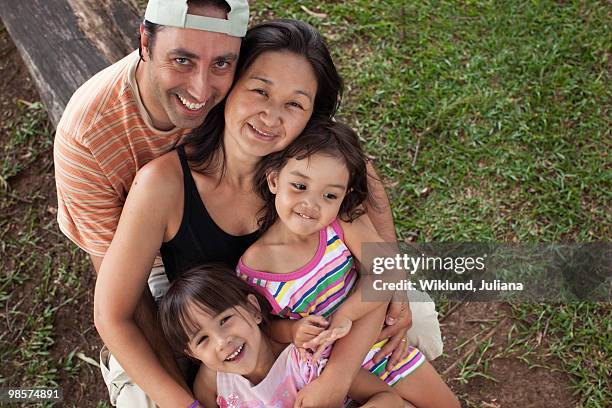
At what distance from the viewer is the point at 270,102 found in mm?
2412

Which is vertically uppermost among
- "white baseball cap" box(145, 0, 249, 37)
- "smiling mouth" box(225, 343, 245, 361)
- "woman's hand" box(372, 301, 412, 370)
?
"white baseball cap" box(145, 0, 249, 37)

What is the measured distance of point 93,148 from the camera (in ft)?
8.60

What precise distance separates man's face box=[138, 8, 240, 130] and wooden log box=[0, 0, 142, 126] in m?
1.11

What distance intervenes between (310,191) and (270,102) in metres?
0.31

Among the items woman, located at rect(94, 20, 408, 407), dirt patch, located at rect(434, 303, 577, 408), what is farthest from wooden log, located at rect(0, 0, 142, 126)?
dirt patch, located at rect(434, 303, 577, 408)

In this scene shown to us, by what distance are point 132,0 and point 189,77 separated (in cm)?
163

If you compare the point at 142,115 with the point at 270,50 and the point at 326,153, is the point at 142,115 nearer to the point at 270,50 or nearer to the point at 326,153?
the point at 270,50

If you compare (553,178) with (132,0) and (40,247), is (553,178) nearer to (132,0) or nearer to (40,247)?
(132,0)

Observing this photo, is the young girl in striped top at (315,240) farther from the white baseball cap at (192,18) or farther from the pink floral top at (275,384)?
the white baseball cap at (192,18)

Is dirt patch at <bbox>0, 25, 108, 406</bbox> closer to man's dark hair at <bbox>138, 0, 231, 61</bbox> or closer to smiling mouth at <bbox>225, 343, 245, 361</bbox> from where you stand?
smiling mouth at <bbox>225, 343, 245, 361</bbox>

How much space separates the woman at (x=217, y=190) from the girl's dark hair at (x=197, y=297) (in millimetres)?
133

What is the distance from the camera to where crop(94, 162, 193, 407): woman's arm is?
2.48 meters

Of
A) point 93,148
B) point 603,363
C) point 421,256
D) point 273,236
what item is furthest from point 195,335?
point 603,363

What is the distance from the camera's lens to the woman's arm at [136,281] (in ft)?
8.13
